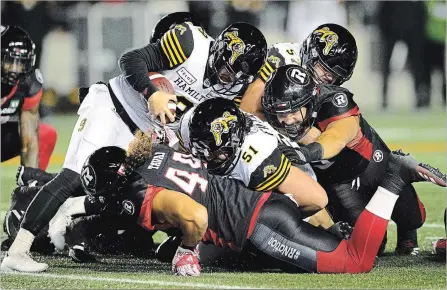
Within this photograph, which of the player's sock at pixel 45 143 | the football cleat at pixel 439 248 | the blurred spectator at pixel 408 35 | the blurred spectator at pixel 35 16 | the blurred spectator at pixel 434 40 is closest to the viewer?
the football cleat at pixel 439 248

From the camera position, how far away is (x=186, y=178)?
6.21 metres

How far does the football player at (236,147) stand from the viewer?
612 centimetres

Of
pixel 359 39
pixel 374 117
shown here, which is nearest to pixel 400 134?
pixel 374 117

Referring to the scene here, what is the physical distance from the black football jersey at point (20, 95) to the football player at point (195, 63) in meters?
1.63

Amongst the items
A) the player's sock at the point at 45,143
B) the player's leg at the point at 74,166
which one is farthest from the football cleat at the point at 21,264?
the player's sock at the point at 45,143

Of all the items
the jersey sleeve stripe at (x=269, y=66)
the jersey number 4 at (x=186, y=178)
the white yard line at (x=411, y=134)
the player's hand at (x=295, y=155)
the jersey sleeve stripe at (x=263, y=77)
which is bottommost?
the white yard line at (x=411, y=134)

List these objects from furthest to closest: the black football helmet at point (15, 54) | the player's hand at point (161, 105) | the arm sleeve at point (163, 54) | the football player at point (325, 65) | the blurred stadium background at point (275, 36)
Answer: the blurred stadium background at point (275, 36), the black football helmet at point (15, 54), the football player at point (325, 65), the arm sleeve at point (163, 54), the player's hand at point (161, 105)

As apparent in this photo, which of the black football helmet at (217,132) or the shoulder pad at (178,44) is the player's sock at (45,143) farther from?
the black football helmet at (217,132)

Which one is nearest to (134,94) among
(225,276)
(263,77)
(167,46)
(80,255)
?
(167,46)

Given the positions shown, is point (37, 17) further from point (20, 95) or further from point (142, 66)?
point (142, 66)

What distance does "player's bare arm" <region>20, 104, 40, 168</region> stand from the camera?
29.1 feet

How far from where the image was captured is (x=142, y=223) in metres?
6.13

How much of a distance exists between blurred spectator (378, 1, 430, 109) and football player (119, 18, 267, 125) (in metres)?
12.2

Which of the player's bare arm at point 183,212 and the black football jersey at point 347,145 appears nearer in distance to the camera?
the player's bare arm at point 183,212
